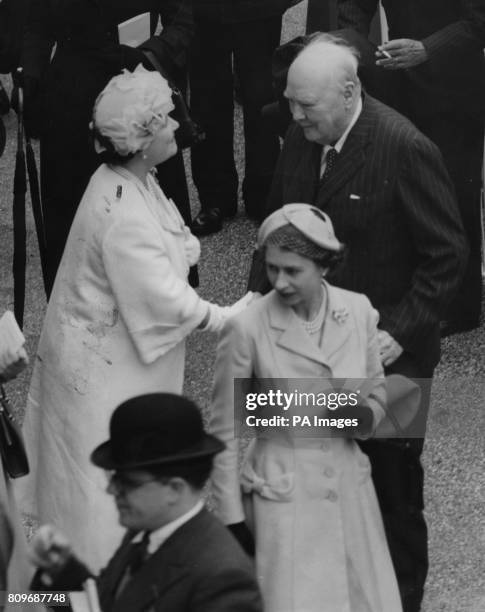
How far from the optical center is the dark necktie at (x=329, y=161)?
488cm

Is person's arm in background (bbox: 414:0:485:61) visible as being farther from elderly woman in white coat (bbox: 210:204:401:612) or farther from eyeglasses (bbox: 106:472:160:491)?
eyeglasses (bbox: 106:472:160:491)

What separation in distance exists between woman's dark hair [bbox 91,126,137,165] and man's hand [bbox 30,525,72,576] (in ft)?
6.08

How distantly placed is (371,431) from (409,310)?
0.58m

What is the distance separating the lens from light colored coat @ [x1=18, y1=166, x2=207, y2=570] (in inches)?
189

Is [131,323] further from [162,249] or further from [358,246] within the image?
[358,246]

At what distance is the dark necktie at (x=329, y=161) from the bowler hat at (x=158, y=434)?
1.66m

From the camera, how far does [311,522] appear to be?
4.30 meters

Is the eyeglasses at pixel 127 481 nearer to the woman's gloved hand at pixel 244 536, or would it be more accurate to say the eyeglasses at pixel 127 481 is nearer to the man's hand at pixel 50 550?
the man's hand at pixel 50 550

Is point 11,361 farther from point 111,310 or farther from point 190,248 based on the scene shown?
point 190,248

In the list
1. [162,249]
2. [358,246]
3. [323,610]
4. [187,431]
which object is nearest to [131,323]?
[162,249]

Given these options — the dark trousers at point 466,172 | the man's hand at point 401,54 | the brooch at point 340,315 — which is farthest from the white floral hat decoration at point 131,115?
the dark trousers at point 466,172

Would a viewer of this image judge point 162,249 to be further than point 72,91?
No

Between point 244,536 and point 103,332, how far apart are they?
889 millimetres

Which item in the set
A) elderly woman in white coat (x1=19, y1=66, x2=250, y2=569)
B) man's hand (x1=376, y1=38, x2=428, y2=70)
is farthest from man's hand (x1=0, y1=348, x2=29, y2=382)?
man's hand (x1=376, y1=38, x2=428, y2=70)
